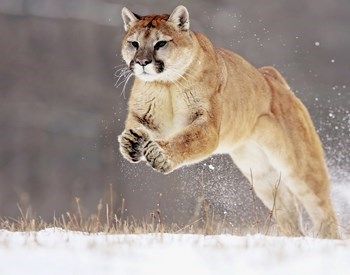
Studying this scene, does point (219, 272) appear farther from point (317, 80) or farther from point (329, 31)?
point (329, 31)

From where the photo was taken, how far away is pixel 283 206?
8.66 meters

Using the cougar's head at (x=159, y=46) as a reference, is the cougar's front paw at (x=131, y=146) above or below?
below

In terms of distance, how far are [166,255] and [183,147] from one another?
1246 mm

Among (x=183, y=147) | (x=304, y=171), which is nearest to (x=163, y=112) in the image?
(x=183, y=147)

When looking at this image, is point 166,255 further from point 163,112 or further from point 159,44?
point 159,44

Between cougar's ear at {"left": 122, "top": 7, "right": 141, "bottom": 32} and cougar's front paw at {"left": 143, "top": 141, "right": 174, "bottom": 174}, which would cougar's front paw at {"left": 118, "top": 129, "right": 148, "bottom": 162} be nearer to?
cougar's front paw at {"left": 143, "top": 141, "right": 174, "bottom": 174}

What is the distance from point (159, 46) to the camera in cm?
735

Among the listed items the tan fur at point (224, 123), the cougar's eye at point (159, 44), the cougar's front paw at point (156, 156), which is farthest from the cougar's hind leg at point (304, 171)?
the cougar's front paw at point (156, 156)

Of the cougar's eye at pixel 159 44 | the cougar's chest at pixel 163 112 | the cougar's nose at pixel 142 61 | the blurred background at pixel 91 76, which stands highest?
the cougar's eye at pixel 159 44

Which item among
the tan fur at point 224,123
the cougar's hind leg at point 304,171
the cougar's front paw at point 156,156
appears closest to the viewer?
the cougar's front paw at point 156,156

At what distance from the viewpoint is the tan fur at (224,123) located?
7.03 meters

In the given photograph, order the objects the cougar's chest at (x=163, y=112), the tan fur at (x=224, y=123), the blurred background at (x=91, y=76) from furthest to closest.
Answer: the blurred background at (x=91, y=76) → the cougar's chest at (x=163, y=112) → the tan fur at (x=224, y=123)

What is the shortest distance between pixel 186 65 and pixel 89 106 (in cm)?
1297

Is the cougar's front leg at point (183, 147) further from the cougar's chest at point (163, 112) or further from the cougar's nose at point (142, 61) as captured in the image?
the cougar's nose at point (142, 61)
